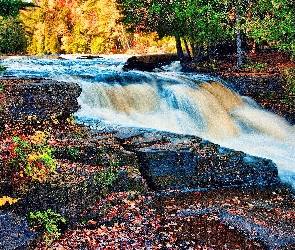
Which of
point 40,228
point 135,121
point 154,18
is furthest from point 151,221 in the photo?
point 154,18

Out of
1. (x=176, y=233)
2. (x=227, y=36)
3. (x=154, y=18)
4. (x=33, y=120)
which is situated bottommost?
(x=176, y=233)

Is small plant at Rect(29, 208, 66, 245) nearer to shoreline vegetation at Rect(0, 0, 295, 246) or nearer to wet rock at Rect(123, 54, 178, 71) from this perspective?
shoreline vegetation at Rect(0, 0, 295, 246)

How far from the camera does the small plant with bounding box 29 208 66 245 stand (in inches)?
187

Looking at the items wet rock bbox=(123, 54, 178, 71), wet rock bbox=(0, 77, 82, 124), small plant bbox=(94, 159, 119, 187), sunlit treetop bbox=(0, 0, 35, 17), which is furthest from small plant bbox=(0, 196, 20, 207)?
wet rock bbox=(123, 54, 178, 71)

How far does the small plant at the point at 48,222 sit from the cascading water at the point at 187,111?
4.26m

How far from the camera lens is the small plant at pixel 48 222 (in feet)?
15.6

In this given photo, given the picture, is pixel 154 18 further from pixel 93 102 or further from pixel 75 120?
pixel 75 120

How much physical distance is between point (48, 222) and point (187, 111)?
7.51 meters

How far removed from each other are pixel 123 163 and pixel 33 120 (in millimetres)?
2579

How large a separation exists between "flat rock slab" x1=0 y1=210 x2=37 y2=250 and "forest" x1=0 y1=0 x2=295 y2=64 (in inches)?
119

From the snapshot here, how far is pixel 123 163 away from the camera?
6.31m

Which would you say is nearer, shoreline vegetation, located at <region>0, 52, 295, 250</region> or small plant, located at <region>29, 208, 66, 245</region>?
shoreline vegetation, located at <region>0, 52, 295, 250</region>

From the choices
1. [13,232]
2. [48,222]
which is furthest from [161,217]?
[13,232]

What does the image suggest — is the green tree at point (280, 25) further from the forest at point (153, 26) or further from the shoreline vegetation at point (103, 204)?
the shoreline vegetation at point (103, 204)
